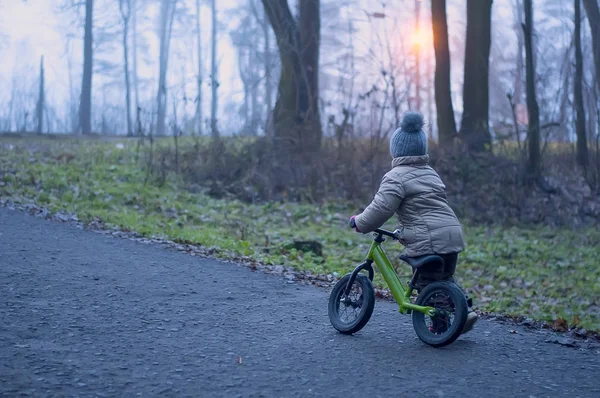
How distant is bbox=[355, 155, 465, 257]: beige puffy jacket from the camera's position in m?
5.84

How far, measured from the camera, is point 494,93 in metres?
52.9

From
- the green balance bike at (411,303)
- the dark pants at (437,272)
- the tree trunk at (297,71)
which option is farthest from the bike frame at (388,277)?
the tree trunk at (297,71)

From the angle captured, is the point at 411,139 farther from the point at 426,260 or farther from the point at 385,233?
the point at 426,260

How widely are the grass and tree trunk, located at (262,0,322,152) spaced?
3.50 metres

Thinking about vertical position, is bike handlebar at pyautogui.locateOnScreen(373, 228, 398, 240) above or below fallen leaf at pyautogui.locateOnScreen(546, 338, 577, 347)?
above

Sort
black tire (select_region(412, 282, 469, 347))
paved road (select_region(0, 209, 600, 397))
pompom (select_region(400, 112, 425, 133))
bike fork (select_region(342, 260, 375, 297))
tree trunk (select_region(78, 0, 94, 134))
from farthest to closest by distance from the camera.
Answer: tree trunk (select_region(78, 0, 94, 134)) < bike fork (select_region(342, 260, 375, 297)) < pompom (select_region(400, 112, 425, 133)) < black tire (select_region(412, 282, 469, 347)) < paved road (select_region(0, 209, 600, 397))

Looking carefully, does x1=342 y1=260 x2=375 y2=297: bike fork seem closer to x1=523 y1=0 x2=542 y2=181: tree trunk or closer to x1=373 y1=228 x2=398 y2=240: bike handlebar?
x1=373 y1=228 x2=398 y2=240: bike handlebar

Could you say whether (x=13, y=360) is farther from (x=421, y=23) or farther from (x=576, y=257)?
(x=421, y=23)

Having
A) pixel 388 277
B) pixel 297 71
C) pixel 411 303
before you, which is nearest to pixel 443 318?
pixel 411 303

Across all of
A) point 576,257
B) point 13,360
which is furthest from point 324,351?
point 576,257

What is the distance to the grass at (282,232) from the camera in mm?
10625

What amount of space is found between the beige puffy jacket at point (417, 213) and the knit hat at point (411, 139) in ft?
0.31

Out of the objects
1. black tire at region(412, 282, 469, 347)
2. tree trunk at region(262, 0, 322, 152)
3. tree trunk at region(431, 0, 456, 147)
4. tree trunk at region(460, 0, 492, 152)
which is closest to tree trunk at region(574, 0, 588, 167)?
tree trunk at region(460, 0, 492, 152)

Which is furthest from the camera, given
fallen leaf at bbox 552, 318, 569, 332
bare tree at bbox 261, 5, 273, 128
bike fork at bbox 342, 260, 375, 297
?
bare tree at bbox 261, 5, 273, 128
